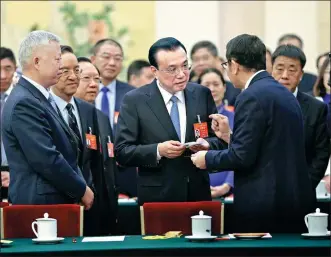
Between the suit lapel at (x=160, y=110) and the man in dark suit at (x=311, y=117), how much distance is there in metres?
0.98

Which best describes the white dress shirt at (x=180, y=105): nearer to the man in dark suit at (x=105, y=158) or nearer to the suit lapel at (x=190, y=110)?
the suit lapel at (x=190, y=110)

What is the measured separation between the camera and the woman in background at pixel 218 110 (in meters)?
7.60

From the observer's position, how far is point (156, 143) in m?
6.24

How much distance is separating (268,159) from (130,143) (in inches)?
49.0

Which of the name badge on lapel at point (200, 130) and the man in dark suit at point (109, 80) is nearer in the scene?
the name badge on lapel at point (200, 130)

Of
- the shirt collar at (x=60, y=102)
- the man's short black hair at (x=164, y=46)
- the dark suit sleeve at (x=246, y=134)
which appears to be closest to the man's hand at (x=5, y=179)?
the shirt collar at (x=60, y=102)

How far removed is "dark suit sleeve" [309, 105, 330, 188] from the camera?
6594mm

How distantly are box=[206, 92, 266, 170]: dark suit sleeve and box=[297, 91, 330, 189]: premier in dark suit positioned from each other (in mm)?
1363

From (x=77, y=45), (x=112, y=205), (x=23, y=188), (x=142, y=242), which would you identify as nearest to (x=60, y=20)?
(x=77, y=45)

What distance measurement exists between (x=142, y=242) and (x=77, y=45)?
328 inches

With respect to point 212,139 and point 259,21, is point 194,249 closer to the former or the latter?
point 212,139

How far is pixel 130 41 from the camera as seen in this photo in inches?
541

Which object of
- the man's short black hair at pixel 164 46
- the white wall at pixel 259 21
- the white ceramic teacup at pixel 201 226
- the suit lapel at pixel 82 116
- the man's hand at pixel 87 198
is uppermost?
the white wall at pixel 259 21

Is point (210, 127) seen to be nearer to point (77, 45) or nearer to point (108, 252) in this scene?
point (108, 252)
